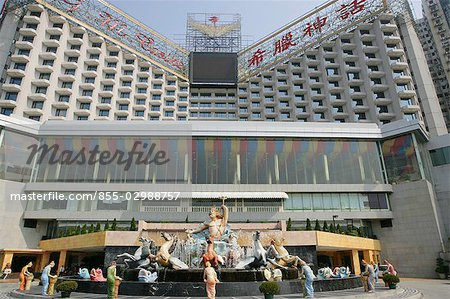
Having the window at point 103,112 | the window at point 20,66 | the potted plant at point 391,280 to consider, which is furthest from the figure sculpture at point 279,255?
the window at point 20,66

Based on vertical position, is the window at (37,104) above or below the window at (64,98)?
below

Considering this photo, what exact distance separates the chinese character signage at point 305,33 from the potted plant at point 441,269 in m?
47.9

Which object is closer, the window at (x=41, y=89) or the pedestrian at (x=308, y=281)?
the pedestrian at (x=308, y=281)

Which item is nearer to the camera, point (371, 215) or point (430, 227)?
point (430, 227)

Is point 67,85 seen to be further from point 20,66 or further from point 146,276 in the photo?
point 146,276

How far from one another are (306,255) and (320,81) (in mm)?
46849

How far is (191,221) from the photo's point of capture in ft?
111

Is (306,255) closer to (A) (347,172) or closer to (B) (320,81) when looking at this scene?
(A) (347,172)

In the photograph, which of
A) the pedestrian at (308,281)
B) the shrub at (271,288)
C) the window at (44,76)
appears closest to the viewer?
the shrub at (271,288)

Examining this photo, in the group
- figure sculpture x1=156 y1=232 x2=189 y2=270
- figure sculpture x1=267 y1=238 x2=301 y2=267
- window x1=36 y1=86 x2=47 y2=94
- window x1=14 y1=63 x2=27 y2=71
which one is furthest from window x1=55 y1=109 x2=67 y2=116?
figure sculpture x1=267 y1=238 x2=301 y2=267

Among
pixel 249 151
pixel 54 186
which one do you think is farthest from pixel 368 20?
pixel 54 186

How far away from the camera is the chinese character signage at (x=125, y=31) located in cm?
5972

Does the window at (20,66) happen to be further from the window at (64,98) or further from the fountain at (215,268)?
the fountain at (215,268)

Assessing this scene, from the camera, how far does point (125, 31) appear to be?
65312mm
